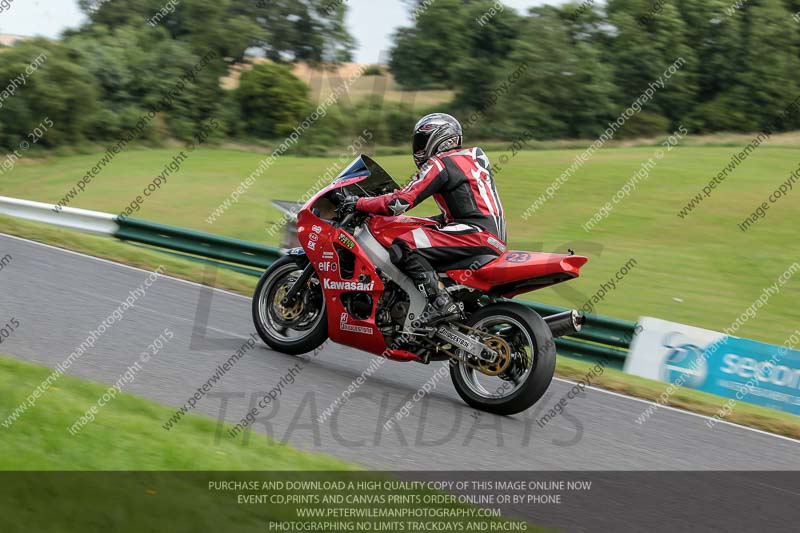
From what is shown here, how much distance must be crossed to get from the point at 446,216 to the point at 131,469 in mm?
3826

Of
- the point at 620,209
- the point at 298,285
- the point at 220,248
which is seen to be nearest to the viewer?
the point at 298,285

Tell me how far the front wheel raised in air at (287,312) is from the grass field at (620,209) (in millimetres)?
5262

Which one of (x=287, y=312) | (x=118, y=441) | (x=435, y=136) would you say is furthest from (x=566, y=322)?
(x=118, y=441)

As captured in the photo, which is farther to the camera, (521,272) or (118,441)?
(521,272)

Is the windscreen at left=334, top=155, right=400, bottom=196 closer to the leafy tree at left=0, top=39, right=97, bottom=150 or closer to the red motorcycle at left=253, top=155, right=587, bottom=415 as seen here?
the red motorcycle at left=253, top=155, right=587, bottom=415

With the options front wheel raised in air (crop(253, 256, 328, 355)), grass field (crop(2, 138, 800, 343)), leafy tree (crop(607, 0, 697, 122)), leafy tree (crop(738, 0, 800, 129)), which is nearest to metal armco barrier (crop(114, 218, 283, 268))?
grass field (crop(2, 138, 800, 343))

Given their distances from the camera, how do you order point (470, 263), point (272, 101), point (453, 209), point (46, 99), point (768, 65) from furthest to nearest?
point (768, 65), point (272, 101), point (46, 99), point (453, 209), point (470, 263)

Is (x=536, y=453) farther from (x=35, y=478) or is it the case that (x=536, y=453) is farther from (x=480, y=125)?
(x=480, y=125)

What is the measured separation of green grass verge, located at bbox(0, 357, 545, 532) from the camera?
3.85 meters

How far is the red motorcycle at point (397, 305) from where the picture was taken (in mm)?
7062

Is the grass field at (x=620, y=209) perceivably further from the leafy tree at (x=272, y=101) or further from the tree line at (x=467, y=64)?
the tree line at (x=467, y=64)

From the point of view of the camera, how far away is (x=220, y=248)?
14.1m

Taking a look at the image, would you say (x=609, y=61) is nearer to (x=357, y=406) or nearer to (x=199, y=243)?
(x=199, y=243)

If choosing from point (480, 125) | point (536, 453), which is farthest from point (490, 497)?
point (480, 125)
